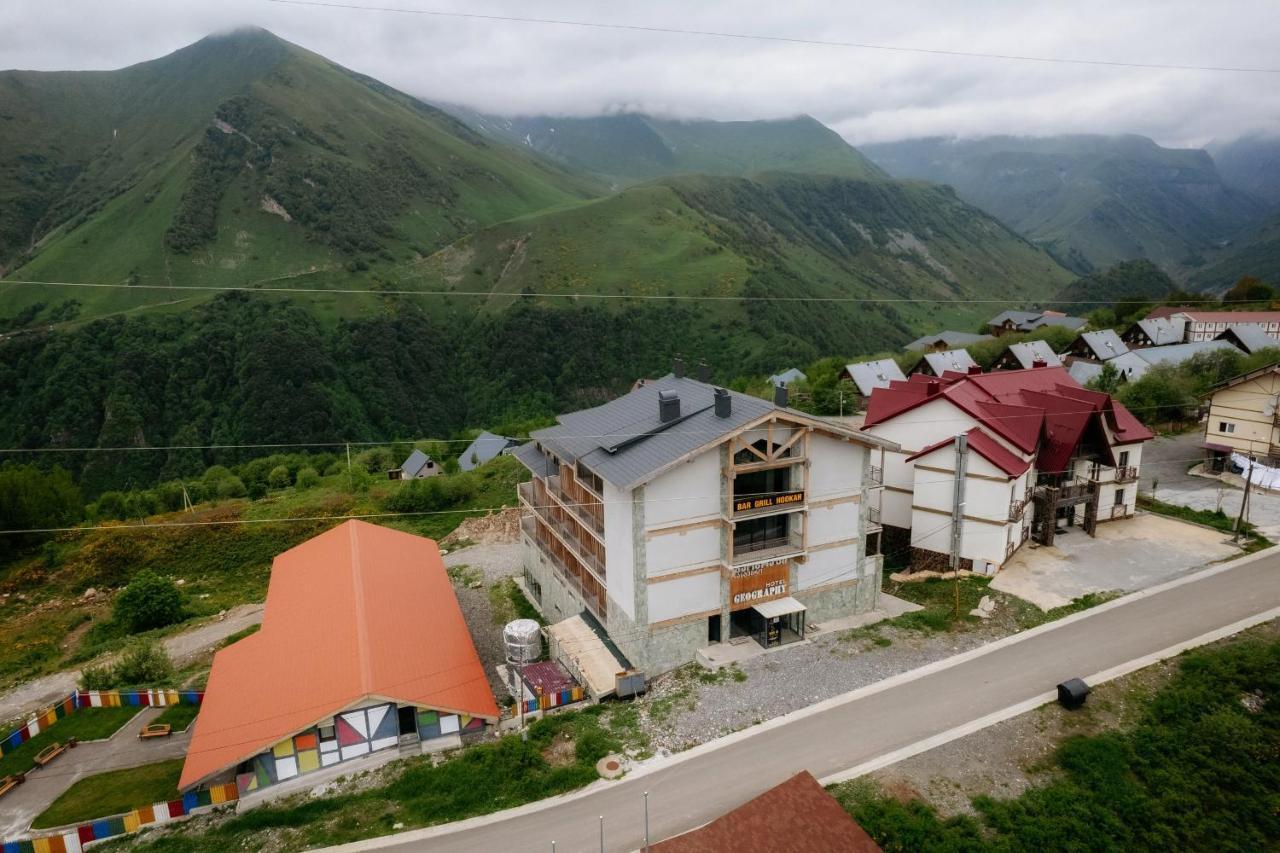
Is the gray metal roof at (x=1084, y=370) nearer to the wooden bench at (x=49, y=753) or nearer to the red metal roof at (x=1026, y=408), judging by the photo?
the red metal roof at (x=1026, y=408)

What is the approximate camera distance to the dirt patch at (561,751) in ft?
70.0

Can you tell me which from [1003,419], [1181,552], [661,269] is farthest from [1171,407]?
[661,269]

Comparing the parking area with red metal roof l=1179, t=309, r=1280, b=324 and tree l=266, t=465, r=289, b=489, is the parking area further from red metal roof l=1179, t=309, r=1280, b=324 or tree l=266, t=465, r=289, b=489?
tree l=266, t=465, r=289, b=489

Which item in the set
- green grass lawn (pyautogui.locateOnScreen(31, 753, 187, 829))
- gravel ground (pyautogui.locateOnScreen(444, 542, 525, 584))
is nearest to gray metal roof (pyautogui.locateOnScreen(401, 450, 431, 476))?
gravel ground (pyautogui.locateOnScreen(444, 542, 525, 584))

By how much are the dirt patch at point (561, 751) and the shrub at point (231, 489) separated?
211 ft

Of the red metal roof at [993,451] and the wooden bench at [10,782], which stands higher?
the red metal roof at [993,451]

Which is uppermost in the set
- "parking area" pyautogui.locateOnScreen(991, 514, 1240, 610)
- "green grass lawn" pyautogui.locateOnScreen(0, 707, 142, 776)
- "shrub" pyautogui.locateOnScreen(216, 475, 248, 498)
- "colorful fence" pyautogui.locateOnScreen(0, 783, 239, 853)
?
"parking area" pyautogui.locateOnScreen(991, 514, 1240, 610)

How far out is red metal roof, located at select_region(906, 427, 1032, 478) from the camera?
106ft

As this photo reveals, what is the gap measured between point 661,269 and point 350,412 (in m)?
76.6

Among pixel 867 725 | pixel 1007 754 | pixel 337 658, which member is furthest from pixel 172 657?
pixel 1007 754

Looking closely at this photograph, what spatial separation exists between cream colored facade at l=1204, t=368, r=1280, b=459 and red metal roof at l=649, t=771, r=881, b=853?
47.4m

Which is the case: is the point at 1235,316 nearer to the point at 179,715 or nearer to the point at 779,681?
the point at 779,681

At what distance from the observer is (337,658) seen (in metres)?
24.2

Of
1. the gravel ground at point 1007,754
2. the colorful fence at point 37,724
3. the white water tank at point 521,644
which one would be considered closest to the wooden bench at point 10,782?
the colorful fence at point 37,724
